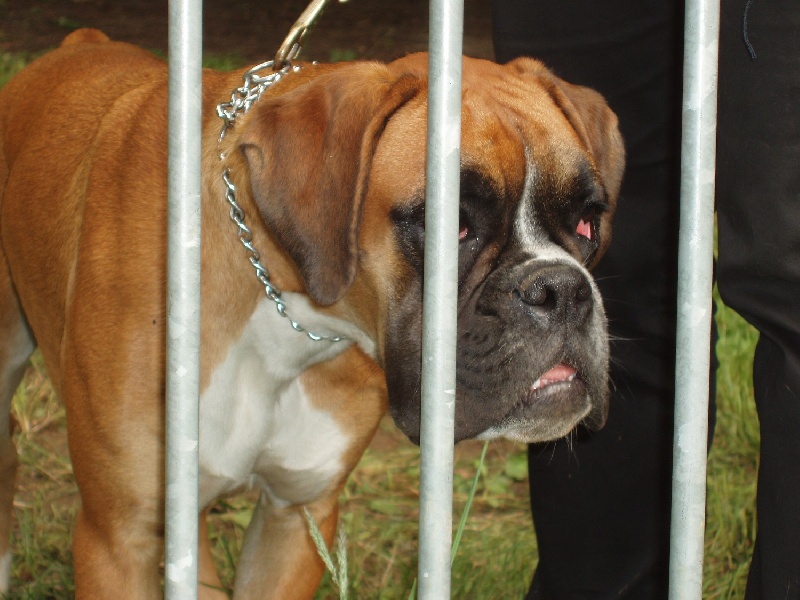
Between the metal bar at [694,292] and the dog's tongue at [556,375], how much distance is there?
1.68ft

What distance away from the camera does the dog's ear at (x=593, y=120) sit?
2.52 meters

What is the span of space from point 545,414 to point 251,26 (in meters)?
9.74

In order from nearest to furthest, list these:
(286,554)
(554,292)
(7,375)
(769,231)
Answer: (769,231)
(554,292)
(286,554)
(7,375)

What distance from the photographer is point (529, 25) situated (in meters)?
2.65

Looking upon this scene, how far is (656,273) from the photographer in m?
2.70

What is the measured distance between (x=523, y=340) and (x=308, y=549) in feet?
3.56

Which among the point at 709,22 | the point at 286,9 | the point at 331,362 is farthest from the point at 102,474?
the point at 286,9

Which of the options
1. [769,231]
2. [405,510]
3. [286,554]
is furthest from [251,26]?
[769,231]

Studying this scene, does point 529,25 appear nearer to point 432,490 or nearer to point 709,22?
point 709,22

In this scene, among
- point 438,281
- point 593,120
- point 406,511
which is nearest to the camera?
point 438,281

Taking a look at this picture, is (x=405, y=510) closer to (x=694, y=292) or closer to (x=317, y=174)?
(x=317, y=174)

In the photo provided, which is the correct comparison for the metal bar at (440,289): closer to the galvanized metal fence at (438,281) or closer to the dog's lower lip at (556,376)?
the galvanized metal fence at (438,281)

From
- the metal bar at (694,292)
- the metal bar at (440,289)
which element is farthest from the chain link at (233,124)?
the metal bar at (694,292)

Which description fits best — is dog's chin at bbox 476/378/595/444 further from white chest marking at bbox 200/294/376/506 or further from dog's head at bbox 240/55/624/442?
white chest marking at bbox 200/294/376/506
